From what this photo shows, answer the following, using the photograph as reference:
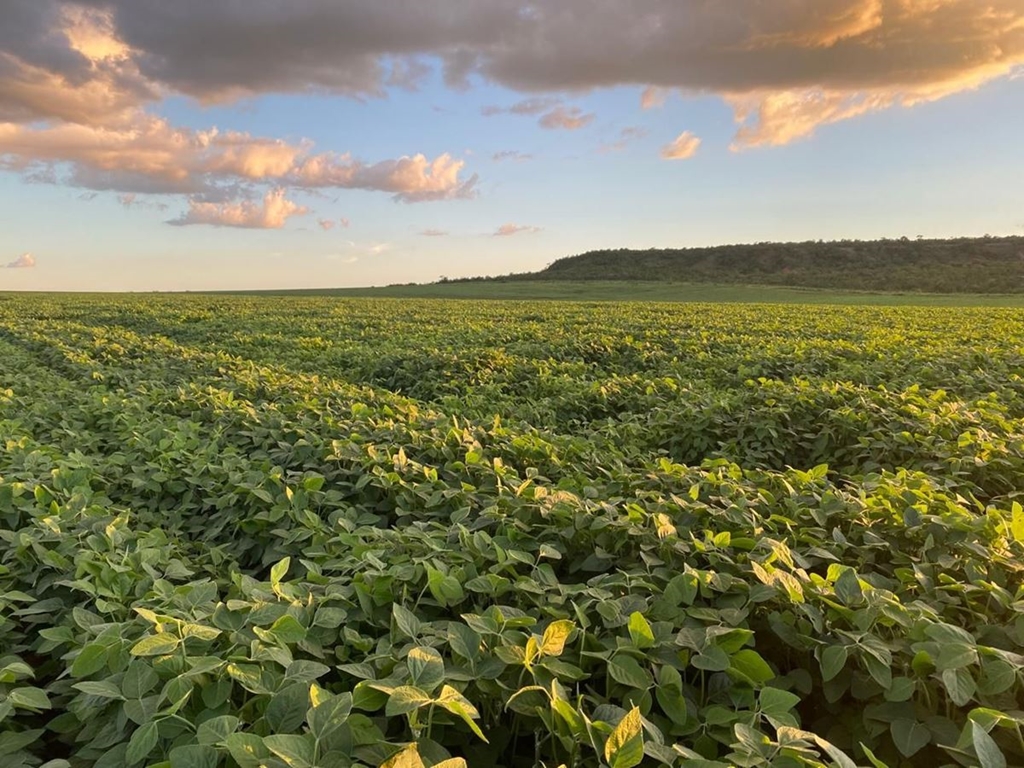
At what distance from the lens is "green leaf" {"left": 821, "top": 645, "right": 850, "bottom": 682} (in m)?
1.99

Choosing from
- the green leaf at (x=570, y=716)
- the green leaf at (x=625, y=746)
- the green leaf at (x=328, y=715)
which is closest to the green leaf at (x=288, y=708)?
the green leaf at (x=328, y=715)

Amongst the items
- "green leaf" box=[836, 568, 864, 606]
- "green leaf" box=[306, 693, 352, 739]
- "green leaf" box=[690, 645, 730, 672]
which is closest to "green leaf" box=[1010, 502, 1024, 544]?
"green leaf" box=[836, 568, 864, 606]

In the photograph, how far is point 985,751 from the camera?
1.49 m

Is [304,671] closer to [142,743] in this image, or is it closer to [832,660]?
[142,743]

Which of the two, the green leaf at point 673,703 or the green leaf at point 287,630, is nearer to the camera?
the green leaf at point 673,703

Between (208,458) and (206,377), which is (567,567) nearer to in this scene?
(208,458)

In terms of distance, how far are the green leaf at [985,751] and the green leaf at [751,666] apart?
1.84 feet

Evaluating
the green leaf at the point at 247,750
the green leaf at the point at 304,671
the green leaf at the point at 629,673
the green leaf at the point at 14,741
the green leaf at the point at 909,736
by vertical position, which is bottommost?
the green leaf at the point at 909,736

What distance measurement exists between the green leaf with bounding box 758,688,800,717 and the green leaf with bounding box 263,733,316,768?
1218 millimetres

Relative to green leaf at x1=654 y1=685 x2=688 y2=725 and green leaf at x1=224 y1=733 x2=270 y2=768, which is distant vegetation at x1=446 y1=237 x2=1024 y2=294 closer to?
green leaf at x1=654 y1=685 x2=688 y2=725

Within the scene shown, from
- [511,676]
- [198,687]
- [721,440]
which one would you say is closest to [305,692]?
[198,687]

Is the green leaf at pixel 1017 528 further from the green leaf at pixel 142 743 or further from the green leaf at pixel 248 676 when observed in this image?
the green leaf at pixel 142 743

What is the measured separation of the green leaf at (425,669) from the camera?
1.67m

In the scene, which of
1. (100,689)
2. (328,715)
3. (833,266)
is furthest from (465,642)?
(833,266)
